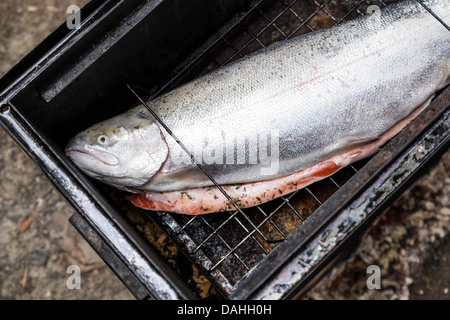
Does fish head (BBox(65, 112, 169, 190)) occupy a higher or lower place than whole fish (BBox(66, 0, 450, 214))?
higher

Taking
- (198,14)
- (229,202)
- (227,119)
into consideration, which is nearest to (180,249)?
(229,202)

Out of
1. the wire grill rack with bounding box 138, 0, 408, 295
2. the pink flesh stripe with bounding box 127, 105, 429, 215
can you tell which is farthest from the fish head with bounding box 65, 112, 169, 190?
A: the wire grill rack with bounding box 138, 0, 408, 295

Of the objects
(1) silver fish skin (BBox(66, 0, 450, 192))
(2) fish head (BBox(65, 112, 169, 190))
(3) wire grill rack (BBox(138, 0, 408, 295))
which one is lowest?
(3) wire grill rack (BBox(138, 0, 408, 295))

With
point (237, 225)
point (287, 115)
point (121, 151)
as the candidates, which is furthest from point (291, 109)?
point (121, 151)

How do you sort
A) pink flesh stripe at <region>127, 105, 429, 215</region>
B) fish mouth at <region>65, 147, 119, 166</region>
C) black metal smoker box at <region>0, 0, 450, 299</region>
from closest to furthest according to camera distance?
black metal smoker box at <region>0, 0, 450, 299</region> → fish mouth at <region>65, 147, 119, 166</region> → pink flesh stripe at <region>127, 105, 429, 215</region>

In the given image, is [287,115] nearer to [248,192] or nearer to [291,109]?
[291,109]

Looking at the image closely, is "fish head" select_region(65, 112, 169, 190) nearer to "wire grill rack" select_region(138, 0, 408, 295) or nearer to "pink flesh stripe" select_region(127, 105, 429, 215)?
"pink flesh stripe" select_region(127, 105, 429, 215)

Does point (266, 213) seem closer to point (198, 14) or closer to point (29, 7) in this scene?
point (198, 14)
